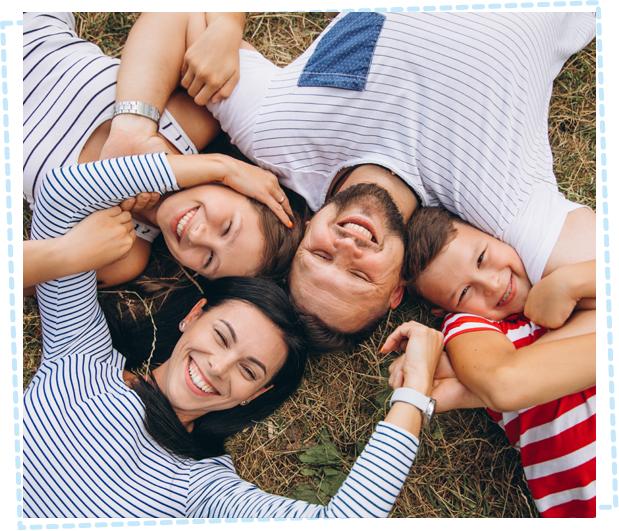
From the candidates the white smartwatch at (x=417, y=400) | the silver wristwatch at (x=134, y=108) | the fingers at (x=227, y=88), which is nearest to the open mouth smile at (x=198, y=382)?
the white smartwatch at (x=417, y=400)

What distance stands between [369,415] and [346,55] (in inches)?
90.5

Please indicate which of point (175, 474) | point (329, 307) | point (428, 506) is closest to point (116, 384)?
point (175, 474)

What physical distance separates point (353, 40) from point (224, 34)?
806 mm

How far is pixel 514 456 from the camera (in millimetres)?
2898

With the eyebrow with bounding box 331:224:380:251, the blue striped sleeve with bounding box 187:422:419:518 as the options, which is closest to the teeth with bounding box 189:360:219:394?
the blue striped sleeve with bounding box 187:422:419:518

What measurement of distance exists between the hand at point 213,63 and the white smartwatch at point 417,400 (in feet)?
6.74

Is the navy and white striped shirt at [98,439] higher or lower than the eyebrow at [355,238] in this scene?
lower

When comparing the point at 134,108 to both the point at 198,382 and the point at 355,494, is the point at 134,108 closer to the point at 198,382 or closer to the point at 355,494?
the point at 198,382

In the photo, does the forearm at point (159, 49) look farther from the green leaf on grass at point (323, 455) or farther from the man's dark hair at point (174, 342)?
the green leaf on grass at point (323, 455)

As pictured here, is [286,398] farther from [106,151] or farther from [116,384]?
[106,151]

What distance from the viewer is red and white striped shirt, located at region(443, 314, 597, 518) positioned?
7.59 feet

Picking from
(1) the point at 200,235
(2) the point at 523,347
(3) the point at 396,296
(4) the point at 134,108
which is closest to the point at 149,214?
(1) the point at 200,235

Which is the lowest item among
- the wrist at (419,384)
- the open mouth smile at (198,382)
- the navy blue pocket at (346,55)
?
the open mouth smile at (198,382)

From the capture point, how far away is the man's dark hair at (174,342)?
2486 millimetres
